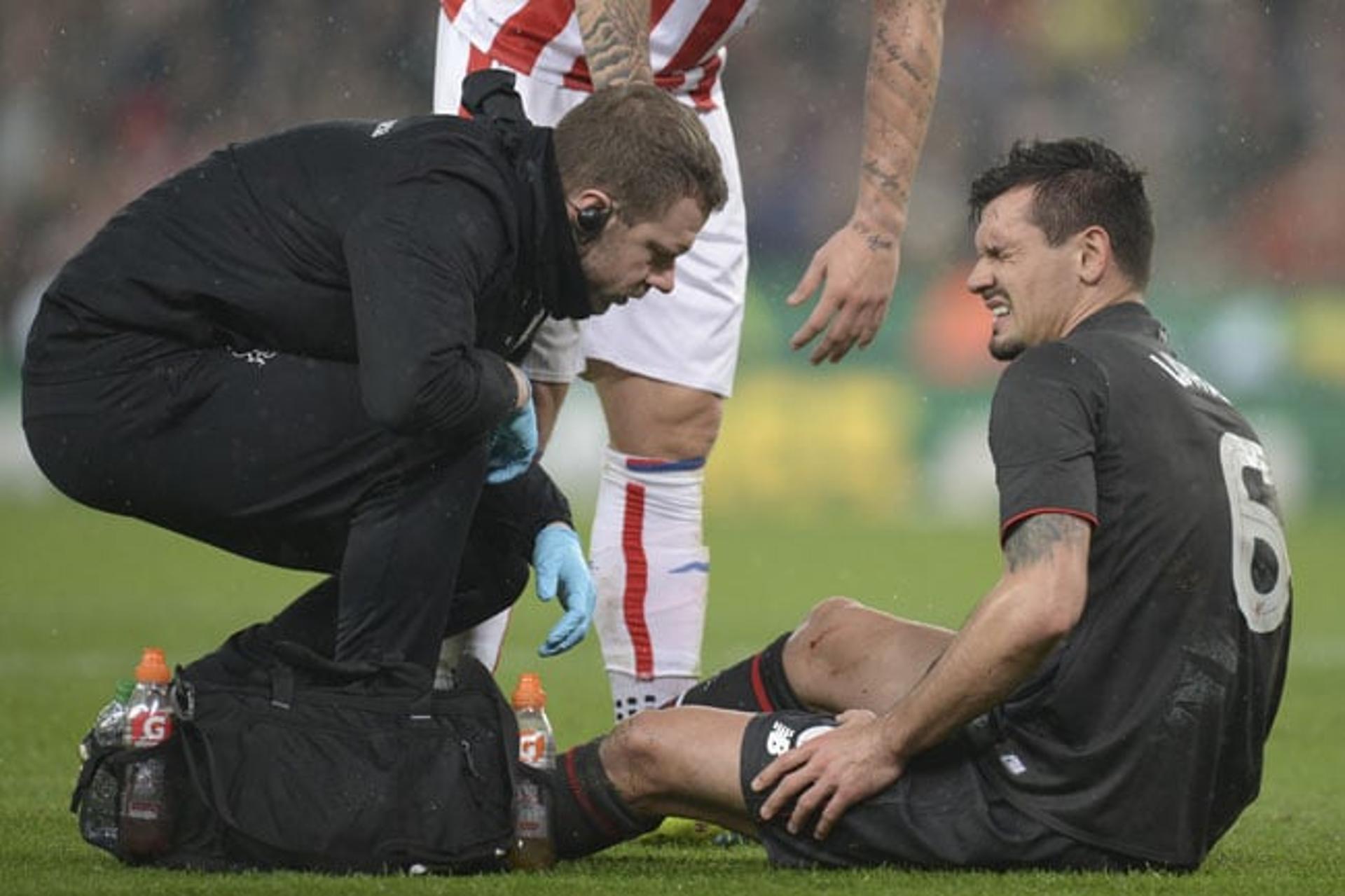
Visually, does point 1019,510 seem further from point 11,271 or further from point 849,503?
point 11,271

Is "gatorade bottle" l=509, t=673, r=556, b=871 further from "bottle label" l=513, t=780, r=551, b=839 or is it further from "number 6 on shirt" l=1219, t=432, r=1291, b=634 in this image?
"number 6 on shirt" l=1219, t=432, r=1291, b=634

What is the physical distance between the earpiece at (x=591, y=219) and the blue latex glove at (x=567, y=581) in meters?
0.60

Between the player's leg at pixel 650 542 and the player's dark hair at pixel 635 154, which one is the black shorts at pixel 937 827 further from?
the player's leg at pixel 650 542

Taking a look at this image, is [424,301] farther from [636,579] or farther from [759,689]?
[636,579]

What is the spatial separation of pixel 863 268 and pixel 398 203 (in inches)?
49.2

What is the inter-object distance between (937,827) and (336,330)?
137cm

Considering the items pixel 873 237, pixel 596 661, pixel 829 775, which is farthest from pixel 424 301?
pixel 596 661

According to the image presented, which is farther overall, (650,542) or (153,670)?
(650,542)

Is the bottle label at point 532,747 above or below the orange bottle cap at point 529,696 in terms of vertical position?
below

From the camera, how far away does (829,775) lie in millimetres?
4020

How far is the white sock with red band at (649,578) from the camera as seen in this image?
17.7ft

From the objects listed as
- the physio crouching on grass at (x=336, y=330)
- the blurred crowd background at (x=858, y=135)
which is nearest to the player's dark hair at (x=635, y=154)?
the physio crouching on grass at (x=336, y=330)

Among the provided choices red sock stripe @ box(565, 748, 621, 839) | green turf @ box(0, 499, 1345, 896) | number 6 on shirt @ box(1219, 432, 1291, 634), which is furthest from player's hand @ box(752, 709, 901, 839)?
number 6 on shirt @ box(1219, 432, 1291, 634)

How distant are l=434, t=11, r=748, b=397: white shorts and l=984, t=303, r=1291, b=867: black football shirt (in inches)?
61.0
